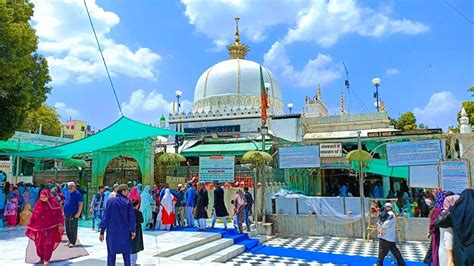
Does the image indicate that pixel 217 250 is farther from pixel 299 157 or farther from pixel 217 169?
pixel 299 157

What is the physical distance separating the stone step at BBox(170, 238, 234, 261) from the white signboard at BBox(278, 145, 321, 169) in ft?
11.8

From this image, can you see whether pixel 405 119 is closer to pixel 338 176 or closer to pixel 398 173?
pixel 338 176

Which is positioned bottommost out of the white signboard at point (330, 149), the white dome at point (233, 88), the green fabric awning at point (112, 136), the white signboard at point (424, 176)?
the white signboard at point (424, 176)

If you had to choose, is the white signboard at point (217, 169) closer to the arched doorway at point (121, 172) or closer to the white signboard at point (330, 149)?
the white signboard at point (330, 149)

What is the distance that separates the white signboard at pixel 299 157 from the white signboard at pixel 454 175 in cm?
329

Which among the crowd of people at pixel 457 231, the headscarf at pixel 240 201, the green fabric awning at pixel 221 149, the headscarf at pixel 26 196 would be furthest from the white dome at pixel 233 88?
the crowd of people at pixel 457 231

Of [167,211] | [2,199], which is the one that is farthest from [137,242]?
[2,199]

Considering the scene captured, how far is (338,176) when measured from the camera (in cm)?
1936

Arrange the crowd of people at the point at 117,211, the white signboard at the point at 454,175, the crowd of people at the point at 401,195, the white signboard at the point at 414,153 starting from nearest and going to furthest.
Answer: the crowd of people at the point at 117,211, the white signboard at the point at 454,175, the white signboard at the point at 414,153, the crowd of people at the point at 401,195

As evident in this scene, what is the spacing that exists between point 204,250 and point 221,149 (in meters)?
10.5

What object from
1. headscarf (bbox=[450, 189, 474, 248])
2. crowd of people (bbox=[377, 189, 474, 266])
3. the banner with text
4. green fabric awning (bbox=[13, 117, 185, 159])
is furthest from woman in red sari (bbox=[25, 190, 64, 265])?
the banner with text

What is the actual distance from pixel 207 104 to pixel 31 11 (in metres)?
13.8

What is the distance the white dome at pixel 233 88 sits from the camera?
23.8 meters

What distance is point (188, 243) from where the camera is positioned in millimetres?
7574
